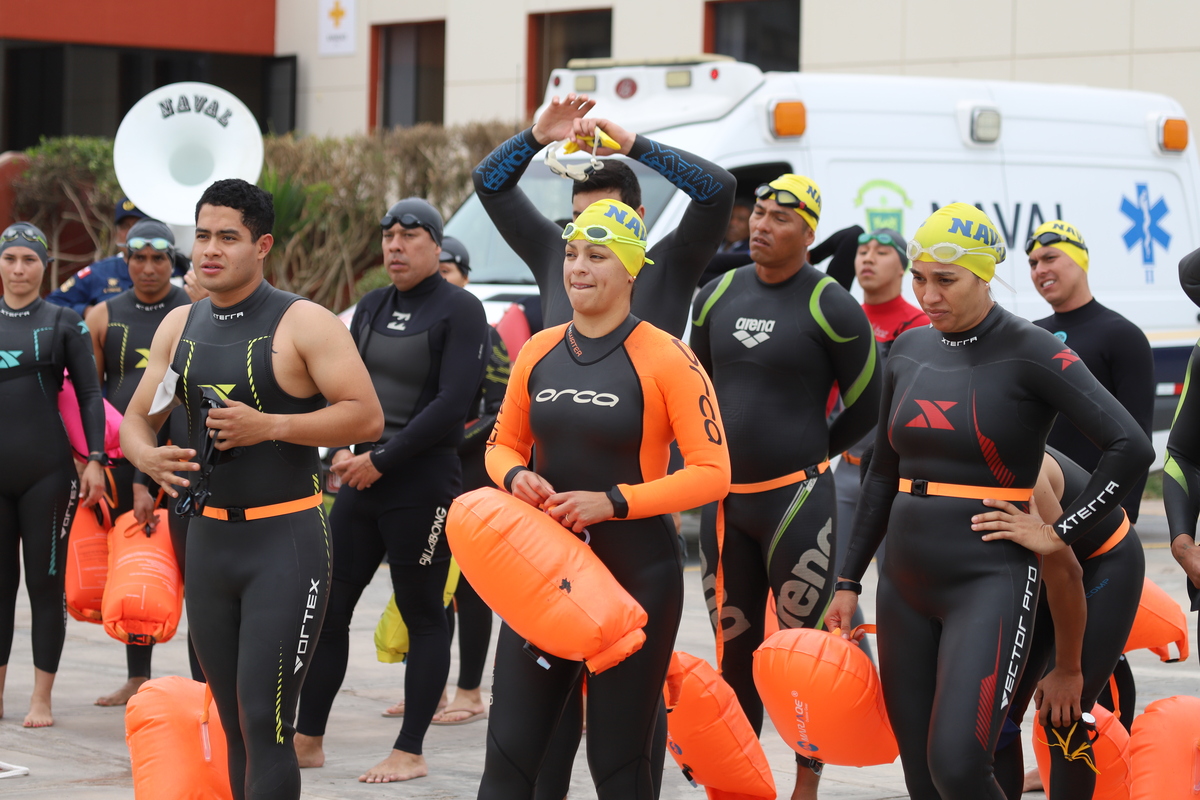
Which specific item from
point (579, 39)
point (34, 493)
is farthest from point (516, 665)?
point (579, 39)

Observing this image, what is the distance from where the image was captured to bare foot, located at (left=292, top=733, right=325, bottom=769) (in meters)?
6.21

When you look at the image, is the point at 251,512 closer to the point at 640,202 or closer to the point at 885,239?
the point at 640,202

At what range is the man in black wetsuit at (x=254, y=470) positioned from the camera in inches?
180

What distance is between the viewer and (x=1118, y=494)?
438 centimetres

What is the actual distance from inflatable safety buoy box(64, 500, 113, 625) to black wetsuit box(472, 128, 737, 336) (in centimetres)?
270

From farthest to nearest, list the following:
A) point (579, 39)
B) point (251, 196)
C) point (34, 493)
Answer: point (579, 39)
point (34, 493)
point (251, 196)

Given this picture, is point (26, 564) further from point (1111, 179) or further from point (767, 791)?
point (1111, 179)

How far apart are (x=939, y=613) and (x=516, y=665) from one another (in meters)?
1.27

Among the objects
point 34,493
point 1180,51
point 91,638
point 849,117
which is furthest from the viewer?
point 1180,51

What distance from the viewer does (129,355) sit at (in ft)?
24.2

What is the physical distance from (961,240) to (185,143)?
7.23 m

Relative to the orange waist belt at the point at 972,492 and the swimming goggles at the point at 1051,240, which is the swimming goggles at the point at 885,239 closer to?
the swimming goggles at the point at 1051,240

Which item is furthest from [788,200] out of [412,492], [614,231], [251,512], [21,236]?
[21,236]

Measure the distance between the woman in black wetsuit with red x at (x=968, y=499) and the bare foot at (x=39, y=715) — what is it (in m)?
4.11
